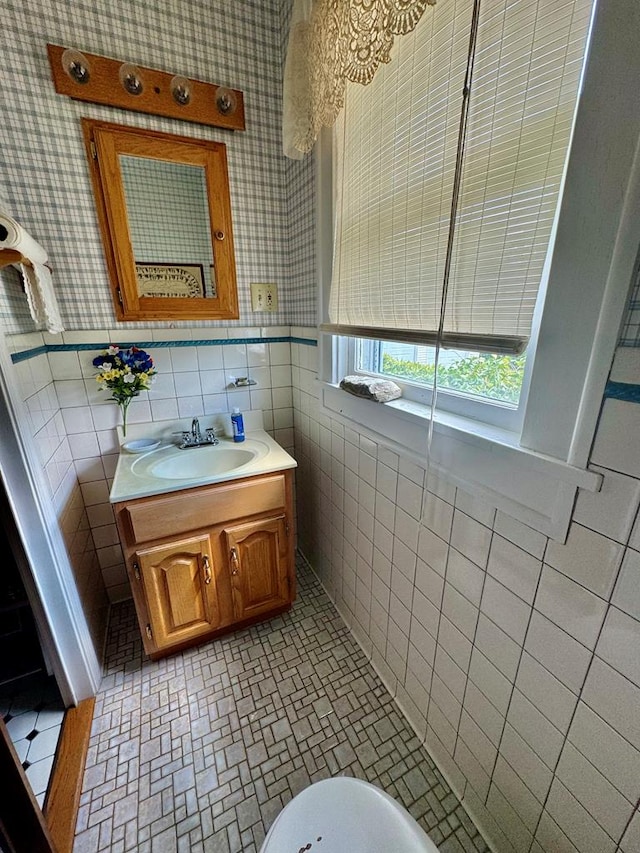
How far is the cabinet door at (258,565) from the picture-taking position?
1.41 meters

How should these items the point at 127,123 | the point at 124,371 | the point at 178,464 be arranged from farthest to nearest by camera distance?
1. the point at 178,464
2. the point at 124,371
3. the point at 127,123

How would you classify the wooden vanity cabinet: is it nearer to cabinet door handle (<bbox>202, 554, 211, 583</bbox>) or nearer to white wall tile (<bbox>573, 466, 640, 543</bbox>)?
cabinet door handle (<bbox>202, 554, 211, 583</bbox>)

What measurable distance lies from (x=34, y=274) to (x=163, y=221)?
584 mm

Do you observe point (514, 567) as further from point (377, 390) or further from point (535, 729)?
point (377, 390)

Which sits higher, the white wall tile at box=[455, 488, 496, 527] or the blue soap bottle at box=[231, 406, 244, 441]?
the white wall tile at box=[455, 488, 496, 527]

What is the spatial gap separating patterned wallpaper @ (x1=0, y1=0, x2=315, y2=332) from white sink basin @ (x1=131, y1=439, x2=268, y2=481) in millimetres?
579

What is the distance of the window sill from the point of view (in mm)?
637

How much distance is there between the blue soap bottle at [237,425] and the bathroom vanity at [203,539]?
0.07 metres

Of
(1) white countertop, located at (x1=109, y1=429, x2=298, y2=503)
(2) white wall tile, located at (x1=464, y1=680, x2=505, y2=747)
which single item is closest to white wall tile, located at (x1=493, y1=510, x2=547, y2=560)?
(2) white wall tile, located at (x1=464, y1=680, x2=505, y2=747)

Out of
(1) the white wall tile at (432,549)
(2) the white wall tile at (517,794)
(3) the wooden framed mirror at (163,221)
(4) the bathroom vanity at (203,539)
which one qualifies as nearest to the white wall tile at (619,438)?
(1) the white wall tile at (432,549)

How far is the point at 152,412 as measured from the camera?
160cm

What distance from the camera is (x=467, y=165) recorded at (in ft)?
2.39

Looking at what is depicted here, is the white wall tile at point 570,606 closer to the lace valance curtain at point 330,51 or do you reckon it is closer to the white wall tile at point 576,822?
the white wall tile at point 576,822

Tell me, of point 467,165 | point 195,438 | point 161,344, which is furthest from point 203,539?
point 467,165
